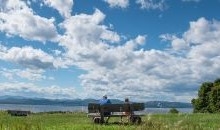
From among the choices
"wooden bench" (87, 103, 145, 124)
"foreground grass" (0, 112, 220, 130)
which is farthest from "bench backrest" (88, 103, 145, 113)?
"foreground grass" (0, 112, 220, 130)

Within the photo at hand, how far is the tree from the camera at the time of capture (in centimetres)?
5734

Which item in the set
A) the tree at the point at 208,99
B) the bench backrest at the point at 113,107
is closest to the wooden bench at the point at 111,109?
the bench backrest at the point at 113,107

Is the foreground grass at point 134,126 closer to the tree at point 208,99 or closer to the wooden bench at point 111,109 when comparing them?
the wooden bench at point 111,109

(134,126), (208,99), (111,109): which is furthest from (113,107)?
(208,99)

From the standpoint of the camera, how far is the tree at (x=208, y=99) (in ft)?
188

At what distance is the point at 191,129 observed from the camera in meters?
16.5

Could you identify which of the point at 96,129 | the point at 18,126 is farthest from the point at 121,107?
the point at 18,126

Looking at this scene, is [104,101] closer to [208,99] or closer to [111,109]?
[111,109]

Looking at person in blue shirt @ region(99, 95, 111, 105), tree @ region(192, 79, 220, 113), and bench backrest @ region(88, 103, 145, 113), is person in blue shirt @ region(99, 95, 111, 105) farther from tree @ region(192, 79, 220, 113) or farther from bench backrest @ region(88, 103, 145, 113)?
tree @ region(192, 79, 220, 113)

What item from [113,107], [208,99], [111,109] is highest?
[208,99]

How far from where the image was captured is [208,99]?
59469 mm

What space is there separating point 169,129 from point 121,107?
15315 millimetres

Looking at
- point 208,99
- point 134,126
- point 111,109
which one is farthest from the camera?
point 208,99

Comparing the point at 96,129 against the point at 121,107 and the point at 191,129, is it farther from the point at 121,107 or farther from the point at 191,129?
the point at 121,107
